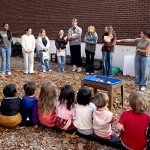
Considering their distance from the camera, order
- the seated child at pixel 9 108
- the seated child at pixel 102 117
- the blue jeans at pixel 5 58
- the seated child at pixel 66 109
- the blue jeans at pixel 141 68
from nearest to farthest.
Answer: the seated child at pixel 102 117 < the seated child at pixel 66 109 < the seated child at pixel 9 108 < the blue jeans at pixel 141 68 < the blue jeans at pixel 5 58

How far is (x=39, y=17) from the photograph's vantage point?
55.8 feet

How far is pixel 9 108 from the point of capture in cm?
604

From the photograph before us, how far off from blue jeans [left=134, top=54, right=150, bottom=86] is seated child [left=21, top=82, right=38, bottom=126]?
14.1 ft

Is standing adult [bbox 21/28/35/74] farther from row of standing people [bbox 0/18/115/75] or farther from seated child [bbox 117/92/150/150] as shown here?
seated child [bbox 117/92/150/150]

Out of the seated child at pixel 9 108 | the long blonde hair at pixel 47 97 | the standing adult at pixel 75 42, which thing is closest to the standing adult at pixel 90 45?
the standing adult at pixel 75 42

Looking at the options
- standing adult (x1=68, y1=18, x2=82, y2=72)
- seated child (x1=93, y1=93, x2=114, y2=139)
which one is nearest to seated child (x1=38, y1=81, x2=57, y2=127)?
seated child (x1=93, y1=93, x2=114, y2=139)

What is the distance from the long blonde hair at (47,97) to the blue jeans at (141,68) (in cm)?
420

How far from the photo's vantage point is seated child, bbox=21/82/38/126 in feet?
20.2

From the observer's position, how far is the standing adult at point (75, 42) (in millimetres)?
12278

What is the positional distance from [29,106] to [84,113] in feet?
3.61

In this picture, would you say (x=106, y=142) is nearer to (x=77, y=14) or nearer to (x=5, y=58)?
(x=5, y=58)

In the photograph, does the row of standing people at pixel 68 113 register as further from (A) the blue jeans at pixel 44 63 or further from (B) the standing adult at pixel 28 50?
(A) the blue jeans at pixel 44 63

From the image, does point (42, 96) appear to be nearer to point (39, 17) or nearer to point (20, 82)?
point (20, 82)

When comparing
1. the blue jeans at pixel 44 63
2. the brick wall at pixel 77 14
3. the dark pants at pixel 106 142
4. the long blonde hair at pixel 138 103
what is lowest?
the dark pants at pixel 106 142
